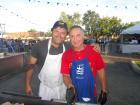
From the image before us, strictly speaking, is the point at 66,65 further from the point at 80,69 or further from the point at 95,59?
the point at 95,59

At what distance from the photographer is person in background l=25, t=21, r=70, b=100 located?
4.20m

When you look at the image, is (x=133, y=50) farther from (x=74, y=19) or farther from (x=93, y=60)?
(x=74, y=19)

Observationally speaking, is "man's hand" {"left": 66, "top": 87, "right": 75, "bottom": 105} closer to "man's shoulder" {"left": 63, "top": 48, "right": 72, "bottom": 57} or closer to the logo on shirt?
the logo on shirt

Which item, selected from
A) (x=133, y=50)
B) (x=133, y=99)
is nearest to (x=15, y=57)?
(x=133, y=99)

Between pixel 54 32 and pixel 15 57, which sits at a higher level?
pixel 54 32

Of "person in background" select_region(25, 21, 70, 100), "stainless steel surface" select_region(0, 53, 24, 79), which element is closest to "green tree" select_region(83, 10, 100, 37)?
"stainless steel surface" select_region(0, 53, 24, 79)

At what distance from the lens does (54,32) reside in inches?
168

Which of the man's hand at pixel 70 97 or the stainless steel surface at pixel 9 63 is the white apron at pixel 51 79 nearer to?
the man's hand at pixel 70 97

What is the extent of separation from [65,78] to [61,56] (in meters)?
0.37

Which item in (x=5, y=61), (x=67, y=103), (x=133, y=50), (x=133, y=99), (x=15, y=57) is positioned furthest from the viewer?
(x=133, y=50)

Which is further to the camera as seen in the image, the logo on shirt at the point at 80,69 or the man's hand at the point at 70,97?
the logo on shirt at the point at 80,69

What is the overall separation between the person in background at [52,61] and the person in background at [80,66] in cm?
24

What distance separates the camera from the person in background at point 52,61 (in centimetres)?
420

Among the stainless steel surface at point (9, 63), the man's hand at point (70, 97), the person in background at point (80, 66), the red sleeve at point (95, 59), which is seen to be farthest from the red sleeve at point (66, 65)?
the stainless steel surface at point (9, 63)
